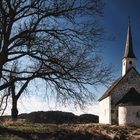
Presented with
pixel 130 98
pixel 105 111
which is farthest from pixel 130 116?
pixel 105 111

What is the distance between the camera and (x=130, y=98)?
2329 inches

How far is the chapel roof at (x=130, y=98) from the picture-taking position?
188 feet

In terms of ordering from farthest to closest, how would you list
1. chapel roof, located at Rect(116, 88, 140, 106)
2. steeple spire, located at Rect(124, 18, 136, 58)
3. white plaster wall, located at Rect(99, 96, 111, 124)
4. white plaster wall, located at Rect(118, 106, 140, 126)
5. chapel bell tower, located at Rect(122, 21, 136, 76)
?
steeple spire, located at Rect(124, 18, 136, 58) → chapel bell tower, located at Rect(122, 21, 136, 76) → white plaster wall, located at Rect(99, 96, 111, 124) → chapel roof, located at Rect(116, 88, 140, 106) → white plaster wall, located at Rect(118, 106, 140, 126)

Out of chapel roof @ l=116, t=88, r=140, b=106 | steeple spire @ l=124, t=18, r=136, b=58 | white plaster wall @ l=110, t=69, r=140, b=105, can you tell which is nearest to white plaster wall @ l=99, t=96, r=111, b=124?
white plaster wall @ l=110, t=69, r=140, b=105

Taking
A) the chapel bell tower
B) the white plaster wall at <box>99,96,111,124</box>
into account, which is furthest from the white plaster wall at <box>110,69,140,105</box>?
the chapel bell tower

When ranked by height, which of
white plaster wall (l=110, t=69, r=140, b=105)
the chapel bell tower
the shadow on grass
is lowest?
the shadow on grass

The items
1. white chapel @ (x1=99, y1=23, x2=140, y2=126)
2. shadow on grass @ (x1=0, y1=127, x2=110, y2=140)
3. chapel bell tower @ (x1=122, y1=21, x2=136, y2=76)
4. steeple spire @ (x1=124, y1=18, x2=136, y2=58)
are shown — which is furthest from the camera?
steeple spire @ (x1=124, y1=18, x2=136, y2=58)

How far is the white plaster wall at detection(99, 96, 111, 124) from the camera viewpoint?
61.8 metres

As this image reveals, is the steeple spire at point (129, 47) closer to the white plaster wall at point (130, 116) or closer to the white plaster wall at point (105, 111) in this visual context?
the white plaster wall at point (105, 111)

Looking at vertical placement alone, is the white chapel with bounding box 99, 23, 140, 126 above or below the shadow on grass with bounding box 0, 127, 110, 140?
above

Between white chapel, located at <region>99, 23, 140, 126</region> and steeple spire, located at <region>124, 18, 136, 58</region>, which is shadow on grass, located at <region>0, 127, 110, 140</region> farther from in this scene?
steeple spire, located at <region>124, 18, 136, 58</region>

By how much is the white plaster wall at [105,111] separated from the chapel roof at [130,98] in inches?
88.3

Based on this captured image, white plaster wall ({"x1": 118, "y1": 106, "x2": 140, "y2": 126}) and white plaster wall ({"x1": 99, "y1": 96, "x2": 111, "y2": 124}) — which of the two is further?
white plaster wall ({"x1": 99, "y1": 96, "x2": 111, "y2": 124})

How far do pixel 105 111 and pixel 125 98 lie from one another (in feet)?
21.6
